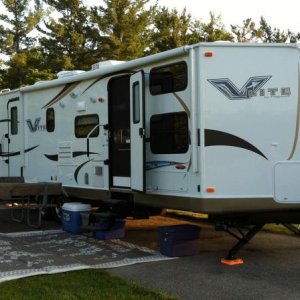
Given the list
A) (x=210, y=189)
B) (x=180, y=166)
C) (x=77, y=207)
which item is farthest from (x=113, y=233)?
(x=210, y=189)

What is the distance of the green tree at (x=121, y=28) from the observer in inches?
1208

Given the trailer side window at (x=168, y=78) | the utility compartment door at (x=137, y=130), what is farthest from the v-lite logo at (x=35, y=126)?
the trailer side window at (x=168, y=78)

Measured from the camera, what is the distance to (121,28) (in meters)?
31.4

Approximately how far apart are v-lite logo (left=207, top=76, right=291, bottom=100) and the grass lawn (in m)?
2.71

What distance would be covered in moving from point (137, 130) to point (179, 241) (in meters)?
1.70

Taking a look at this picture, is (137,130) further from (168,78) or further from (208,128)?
(208,128)

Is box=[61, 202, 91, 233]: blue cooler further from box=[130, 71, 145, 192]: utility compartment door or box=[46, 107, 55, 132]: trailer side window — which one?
box=[130, 71, 145, 192]: utility compartment door

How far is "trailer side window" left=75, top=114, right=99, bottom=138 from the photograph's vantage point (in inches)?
369

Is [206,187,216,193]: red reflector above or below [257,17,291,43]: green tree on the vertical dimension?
below

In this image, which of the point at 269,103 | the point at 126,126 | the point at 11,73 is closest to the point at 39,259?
the point at 126,126

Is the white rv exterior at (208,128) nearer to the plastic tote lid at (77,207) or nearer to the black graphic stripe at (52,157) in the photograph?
the plastic tote lid at (77,207)

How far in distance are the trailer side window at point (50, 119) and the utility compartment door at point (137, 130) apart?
3047 mm

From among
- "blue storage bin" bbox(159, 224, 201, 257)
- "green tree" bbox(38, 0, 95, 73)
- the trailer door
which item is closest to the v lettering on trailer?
"blue storage bin" bbox(159, 224, 201, 257)

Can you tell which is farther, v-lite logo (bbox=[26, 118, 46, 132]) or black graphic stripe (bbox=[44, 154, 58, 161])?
v-lite logo (bbox=[26, 118, 46, 132])
